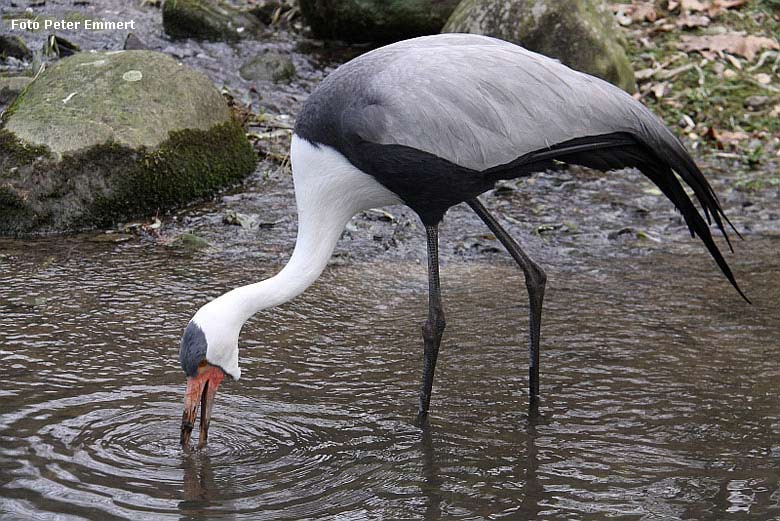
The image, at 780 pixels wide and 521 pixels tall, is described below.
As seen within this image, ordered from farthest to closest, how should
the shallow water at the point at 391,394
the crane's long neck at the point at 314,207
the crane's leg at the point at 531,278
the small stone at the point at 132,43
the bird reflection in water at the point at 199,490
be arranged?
the small stone at the point at 132,43 < the crane's leg at the point at 531,278 < the crane's long neck at the point at 314,207 < the shallow water at the point at 391,394 < the bird reflection in water at the point at 199,490

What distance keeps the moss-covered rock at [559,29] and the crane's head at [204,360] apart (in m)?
4.53

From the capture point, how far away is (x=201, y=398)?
4094 millimetres

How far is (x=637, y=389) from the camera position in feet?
15.2

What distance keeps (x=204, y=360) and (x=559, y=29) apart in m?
4.77

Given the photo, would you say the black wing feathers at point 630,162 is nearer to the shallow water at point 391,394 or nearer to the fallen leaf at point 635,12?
the shallow water at point 391,394

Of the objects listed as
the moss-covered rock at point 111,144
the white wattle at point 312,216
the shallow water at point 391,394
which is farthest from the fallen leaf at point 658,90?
the white wattle at point 312,216

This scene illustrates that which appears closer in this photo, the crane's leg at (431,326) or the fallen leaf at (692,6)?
the crane's leg at (431,326)

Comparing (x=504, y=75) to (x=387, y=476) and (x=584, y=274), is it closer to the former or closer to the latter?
(x=387, y=476)

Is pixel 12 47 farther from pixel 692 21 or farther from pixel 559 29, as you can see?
pixel 692 21

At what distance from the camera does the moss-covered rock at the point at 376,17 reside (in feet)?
30.5

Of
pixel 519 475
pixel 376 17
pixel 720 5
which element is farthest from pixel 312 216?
pixel 720 5

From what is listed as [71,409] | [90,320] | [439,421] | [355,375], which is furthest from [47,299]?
[439,421]

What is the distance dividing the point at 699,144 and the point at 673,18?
6.48ft

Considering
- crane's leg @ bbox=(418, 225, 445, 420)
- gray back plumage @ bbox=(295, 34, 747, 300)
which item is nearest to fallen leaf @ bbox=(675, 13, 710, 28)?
gray back plumage @ bbox=(295, 34, 747, 300)
